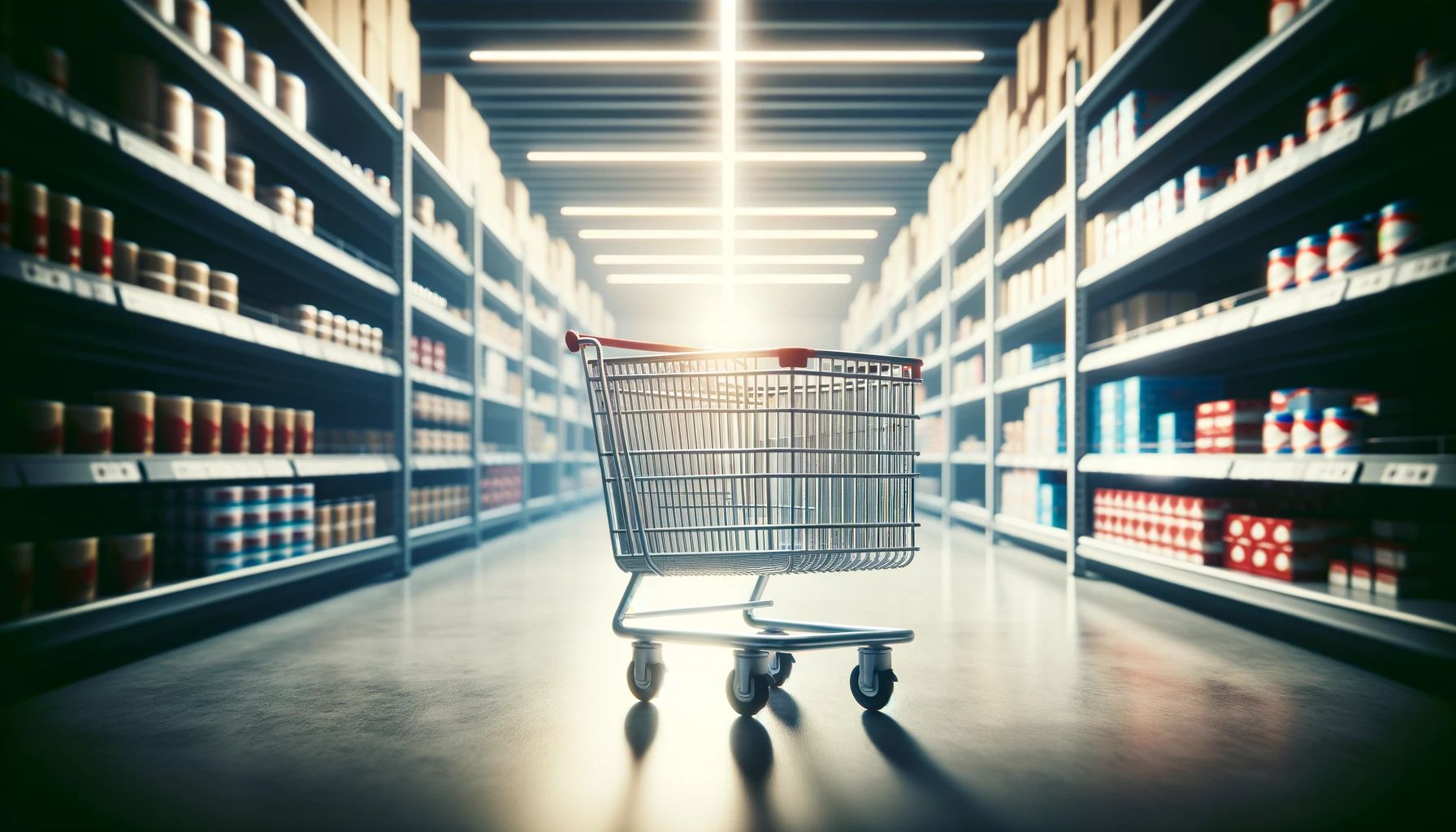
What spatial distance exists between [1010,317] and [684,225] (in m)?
5.17

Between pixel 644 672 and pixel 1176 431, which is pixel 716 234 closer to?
pixel 1176 431

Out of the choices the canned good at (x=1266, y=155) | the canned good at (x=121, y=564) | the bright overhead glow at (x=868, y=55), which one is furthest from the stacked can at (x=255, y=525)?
the bright overhead glow at (x=868, y=55)

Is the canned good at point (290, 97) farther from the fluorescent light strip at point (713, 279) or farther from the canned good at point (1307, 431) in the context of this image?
the fluorescent light strip at point (713, 279)

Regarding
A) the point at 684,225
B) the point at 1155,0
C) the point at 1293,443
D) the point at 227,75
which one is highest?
the point at 684,225

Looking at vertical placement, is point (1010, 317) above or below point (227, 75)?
below

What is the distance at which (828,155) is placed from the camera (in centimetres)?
734

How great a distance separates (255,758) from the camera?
1522 mm

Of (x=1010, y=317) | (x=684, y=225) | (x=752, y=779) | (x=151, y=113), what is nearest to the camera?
(x=752, y=779)

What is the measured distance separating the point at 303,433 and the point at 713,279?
9.30m

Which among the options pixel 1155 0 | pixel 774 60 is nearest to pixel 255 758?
pixel 1155 0

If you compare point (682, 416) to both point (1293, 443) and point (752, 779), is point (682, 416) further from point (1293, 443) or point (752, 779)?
point (1293, 443)

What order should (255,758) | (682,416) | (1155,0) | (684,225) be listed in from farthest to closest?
(684,225) → (1155,0) → (682,416) → (255,758)

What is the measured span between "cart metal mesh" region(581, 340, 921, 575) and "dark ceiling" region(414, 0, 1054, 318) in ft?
13.3

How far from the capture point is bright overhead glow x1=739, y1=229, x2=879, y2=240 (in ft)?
31.7
